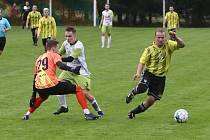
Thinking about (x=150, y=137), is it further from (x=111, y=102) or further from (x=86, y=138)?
(x=111, y=102)

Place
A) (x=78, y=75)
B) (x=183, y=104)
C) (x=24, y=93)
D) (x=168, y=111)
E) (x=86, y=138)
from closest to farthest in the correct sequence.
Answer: (x=86, y=138) → (x=78, y=75) → (x=168, y=111) → (x=183, y=104) → (x=24, y=93)

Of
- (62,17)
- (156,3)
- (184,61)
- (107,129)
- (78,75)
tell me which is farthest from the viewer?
(156,3)

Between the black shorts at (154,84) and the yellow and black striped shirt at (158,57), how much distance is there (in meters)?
0.08

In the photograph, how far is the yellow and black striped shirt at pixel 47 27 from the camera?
26.4m

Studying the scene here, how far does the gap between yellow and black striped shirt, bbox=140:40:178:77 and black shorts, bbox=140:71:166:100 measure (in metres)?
0.08

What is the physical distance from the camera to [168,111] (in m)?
12.1

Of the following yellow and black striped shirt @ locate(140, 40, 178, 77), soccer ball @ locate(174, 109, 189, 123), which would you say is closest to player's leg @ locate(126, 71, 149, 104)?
yellow and black striped shirt @ locate(140, 40, 178, 77)

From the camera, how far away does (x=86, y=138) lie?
375 inches

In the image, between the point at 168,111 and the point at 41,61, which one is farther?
the point at 168,111

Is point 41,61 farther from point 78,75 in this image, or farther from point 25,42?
point 25,42

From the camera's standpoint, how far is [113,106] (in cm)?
1285

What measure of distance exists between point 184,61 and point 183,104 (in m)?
9.68

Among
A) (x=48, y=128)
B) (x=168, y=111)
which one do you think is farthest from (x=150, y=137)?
(x=168, y=111)

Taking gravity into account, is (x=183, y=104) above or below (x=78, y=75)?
below
